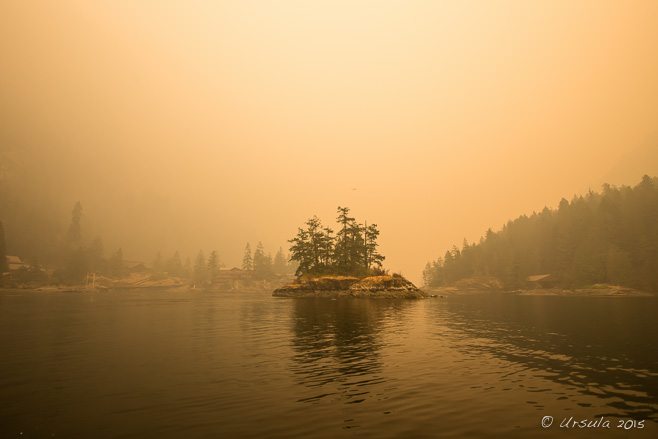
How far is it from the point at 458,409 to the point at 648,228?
488 feet

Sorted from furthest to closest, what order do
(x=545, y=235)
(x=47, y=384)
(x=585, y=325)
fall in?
(x=545, y=235) < (x=585, y=325) < (x=47, y=384)

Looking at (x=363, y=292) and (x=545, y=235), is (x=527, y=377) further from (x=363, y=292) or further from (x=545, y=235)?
(x=545, y=235)

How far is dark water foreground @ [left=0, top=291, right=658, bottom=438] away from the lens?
382 inches

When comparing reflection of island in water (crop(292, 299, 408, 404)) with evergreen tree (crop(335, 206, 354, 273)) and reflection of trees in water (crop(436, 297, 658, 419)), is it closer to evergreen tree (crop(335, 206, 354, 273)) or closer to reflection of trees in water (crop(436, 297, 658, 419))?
reflection of trees in water (crop(436, 297, 658, 419))

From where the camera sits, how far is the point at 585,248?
124812 millimetres

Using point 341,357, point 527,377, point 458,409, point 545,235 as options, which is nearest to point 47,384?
point 341,357

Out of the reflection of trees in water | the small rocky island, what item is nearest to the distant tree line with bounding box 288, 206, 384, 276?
the small rocky island

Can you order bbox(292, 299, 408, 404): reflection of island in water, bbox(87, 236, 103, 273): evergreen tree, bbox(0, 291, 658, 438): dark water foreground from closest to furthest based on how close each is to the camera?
bbox(0, 291, 658, 438): dark water foreground < bbox(292, 299, 408, 404): reflection of island in water < bbox(87, 236, 103, 273): evergreen tree

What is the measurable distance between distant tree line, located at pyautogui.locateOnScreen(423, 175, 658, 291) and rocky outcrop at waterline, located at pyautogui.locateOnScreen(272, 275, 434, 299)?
7065cm

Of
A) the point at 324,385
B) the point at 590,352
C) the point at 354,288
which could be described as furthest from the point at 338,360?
the point at 354,288

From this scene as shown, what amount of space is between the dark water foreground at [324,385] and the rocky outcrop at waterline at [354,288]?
2334 inches

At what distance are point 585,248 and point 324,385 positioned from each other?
149082 mm

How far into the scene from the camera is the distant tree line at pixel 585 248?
10594 cm

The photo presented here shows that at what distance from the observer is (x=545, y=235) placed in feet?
529
